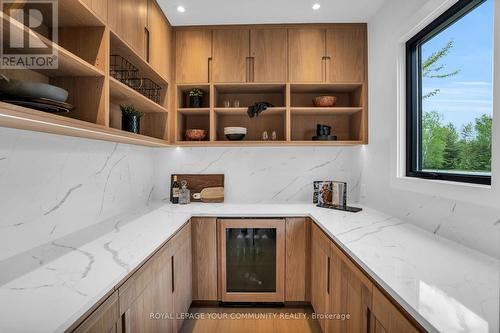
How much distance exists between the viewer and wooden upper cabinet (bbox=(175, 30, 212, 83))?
254 cm

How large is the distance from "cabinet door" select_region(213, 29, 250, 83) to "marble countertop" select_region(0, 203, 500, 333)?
149 centimetres

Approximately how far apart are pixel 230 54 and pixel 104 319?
2303 mm

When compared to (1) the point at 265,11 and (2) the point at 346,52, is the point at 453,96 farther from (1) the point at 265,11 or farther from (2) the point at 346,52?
(1) the point at 265,11

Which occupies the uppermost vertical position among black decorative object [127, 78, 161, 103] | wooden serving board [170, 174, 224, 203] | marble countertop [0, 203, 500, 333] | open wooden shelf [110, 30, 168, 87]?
open wooden shelf [110, 30, 168, 87]

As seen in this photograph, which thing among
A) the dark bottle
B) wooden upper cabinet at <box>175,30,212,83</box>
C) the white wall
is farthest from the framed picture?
wooden upper cabinet at <box>175,30,212,83</box>

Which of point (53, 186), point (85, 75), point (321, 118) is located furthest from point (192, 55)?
point (53, 186)

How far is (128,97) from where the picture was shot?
1887mm

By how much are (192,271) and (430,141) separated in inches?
82.7

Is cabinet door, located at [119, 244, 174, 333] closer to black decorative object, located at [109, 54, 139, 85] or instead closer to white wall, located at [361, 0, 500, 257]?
black decorative object, located at [109, 54, 139, 85]

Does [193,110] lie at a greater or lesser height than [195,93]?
lesser

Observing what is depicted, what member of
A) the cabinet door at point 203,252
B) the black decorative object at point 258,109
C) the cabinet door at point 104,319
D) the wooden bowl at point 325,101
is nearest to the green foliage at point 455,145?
the wooden bowl at point 325,101

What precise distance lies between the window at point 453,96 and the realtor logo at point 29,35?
2.04m

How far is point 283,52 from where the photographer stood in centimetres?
251

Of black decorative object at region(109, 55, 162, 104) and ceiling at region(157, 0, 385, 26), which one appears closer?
black decorative object at region(109, 55, 162, 104)
